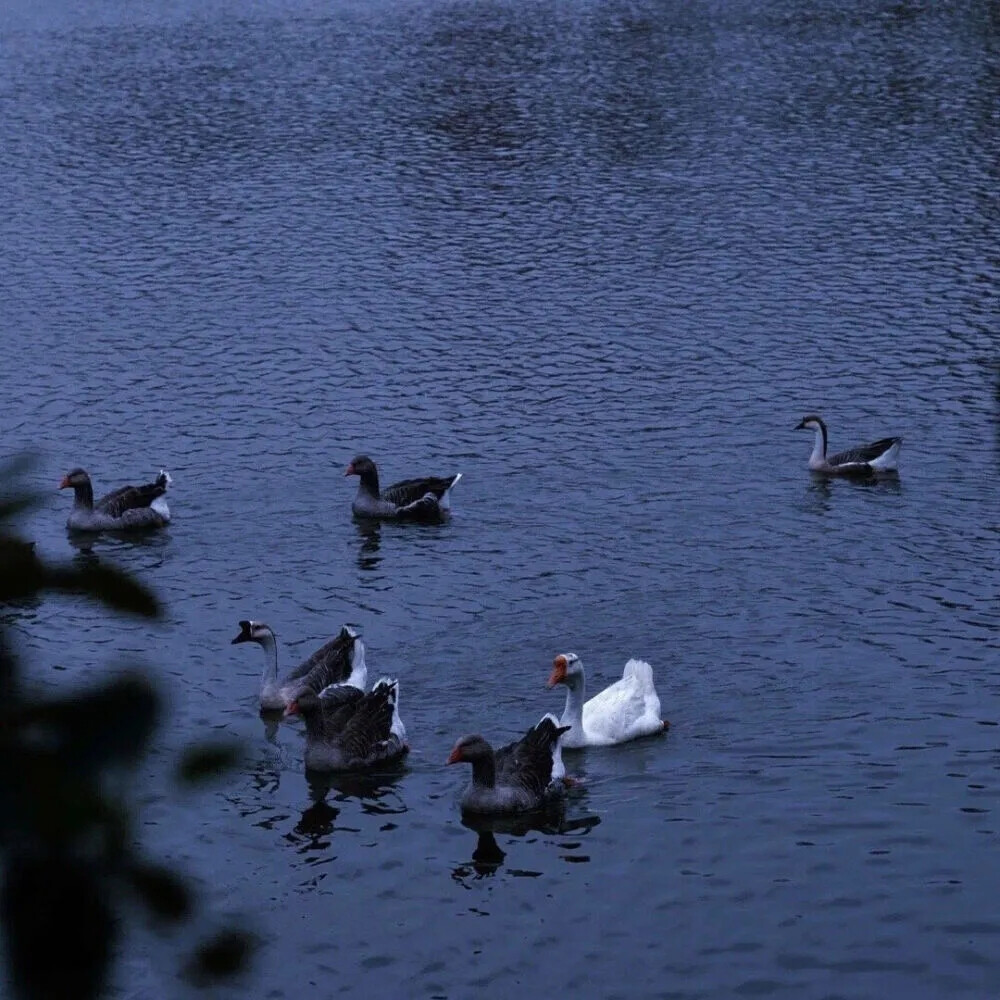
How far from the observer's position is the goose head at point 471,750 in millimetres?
22547

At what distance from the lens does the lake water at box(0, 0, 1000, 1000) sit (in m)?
20.0

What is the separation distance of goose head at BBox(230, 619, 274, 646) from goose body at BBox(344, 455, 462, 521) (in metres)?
6.96

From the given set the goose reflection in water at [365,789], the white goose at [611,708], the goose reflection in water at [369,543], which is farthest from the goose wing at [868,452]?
the goose reflection in water at [365,789]

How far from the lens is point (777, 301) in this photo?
47.0 meters

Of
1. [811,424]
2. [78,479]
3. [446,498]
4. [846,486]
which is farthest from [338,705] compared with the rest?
[811,424]

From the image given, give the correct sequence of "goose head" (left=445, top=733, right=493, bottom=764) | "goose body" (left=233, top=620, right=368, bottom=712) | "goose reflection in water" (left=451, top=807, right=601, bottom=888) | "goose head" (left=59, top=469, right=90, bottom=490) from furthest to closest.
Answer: "goose head" (left=59, top=469, right=90, bottom=490), "goose body" (left=233, top=620, right=368, bottom=712), "goose head" (left=445, top=733, right=493, bottom=764), "goose reflection in water" (left=451, top=807, right=601, bottom=888)

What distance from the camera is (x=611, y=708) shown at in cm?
2439

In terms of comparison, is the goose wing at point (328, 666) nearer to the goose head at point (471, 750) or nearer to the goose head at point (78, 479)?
the goose head at point (471, 750)

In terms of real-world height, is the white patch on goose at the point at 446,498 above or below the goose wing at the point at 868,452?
below

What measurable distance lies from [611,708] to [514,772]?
2.17 meters

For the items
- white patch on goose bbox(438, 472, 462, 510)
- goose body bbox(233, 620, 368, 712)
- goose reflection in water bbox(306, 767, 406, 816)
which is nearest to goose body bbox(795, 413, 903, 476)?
white patch on goose bbox(438, 472, 462, 510)

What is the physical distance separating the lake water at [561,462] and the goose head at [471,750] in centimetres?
92

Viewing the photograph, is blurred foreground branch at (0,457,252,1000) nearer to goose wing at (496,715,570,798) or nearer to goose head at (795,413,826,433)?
goose wing at (496,715,570,798)

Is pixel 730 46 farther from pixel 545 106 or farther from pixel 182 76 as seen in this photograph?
pixel 182 76
